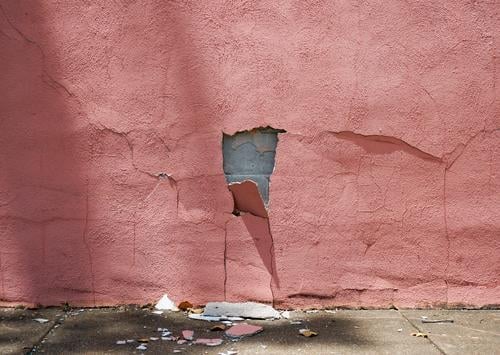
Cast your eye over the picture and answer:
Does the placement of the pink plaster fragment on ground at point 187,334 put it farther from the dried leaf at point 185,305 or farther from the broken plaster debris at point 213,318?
the dried leaf at point 185,305

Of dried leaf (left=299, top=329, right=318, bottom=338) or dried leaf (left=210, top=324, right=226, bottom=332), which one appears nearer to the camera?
dried leaf (left=299, top=329, right=318, bottom=338)

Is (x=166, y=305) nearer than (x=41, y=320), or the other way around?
(x=41, y=320)

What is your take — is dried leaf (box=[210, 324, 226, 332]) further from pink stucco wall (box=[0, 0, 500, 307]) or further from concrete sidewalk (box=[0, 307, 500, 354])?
pink stucco wall (box=[0, 0, 500, 307])

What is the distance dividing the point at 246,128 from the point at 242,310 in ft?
3.84

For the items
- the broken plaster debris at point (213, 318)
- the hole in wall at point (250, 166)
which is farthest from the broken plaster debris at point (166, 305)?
the hole in wall at point (250, 166)

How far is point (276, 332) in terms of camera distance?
393cm

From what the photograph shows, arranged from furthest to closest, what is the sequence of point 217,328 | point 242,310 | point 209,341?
point 242,310
point 217,328
point 209,341

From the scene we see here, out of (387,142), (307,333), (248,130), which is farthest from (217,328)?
(387,142)

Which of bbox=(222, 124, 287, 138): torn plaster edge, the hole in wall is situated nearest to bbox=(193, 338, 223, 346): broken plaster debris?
the hole in wall

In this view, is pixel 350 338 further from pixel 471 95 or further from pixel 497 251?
pixel 471 95

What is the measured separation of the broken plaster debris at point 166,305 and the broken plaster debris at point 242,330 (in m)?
0.52

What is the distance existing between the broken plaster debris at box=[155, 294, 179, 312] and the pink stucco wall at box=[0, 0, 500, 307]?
0.15 ft

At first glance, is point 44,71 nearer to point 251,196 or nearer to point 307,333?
point 251,196

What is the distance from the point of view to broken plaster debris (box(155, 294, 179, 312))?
4.33m
